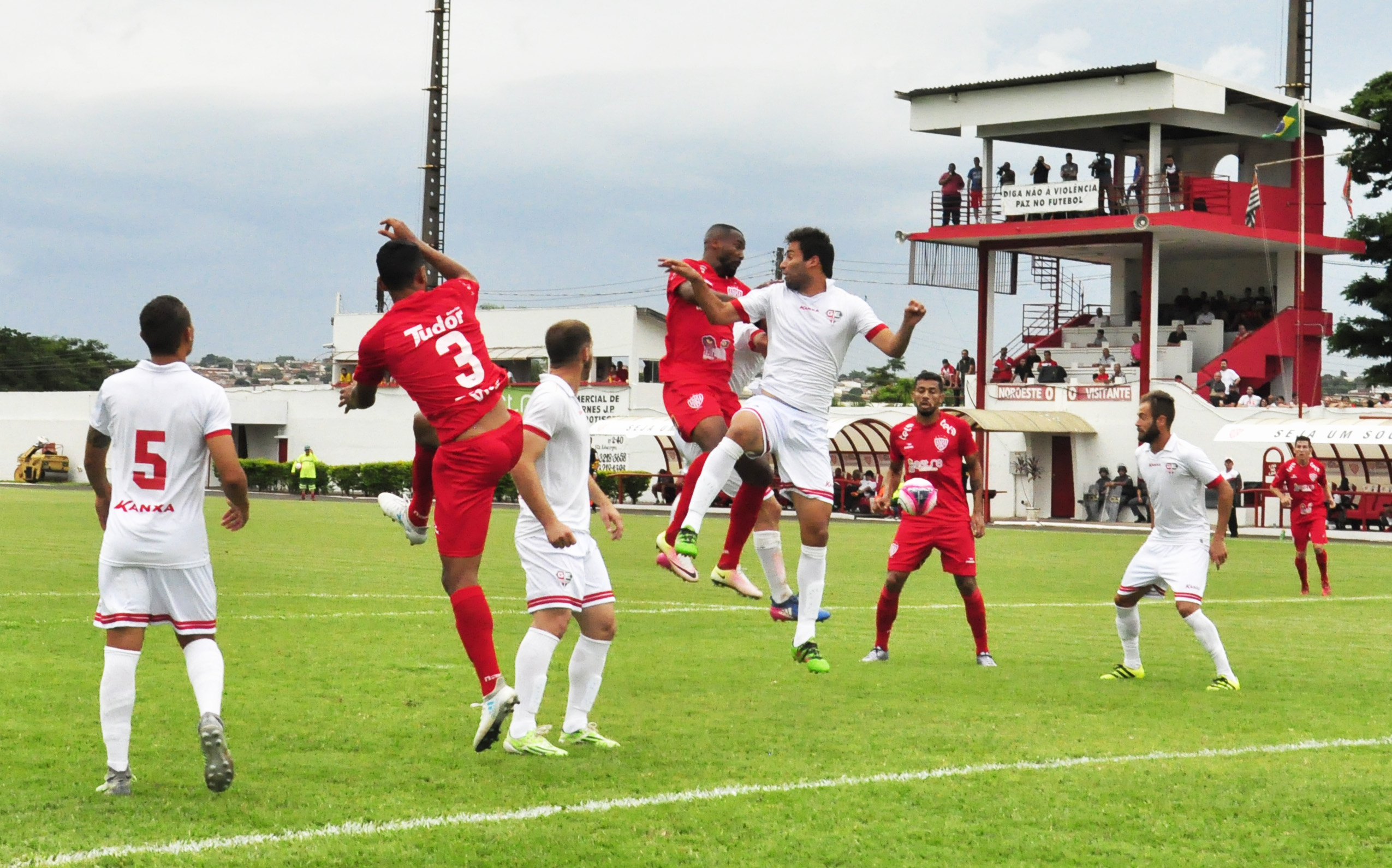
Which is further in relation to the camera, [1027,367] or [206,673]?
[1027,367]

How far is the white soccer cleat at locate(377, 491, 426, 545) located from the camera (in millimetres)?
9828

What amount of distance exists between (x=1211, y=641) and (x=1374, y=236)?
48.0 m

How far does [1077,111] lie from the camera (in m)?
49.9

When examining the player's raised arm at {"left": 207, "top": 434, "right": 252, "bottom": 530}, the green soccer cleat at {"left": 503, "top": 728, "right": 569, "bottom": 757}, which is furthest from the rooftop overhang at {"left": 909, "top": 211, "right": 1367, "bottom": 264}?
the player's raised arm at {"left": 207, "top": 434, "right": 252, "bottom": 530}

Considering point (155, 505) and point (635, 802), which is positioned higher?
point (155, 505)

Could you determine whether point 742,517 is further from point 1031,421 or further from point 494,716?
point 1031,421

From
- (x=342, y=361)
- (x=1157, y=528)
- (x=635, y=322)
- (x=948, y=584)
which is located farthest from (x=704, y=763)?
(x=342, y=361)

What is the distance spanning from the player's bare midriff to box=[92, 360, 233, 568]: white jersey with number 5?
1.46 meters

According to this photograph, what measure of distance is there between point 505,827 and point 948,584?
1516cm

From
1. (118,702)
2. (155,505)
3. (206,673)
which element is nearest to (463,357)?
(155,505)

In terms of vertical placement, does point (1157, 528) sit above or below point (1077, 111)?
below

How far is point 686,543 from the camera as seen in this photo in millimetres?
10141

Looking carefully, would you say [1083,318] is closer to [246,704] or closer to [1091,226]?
[1091,226]

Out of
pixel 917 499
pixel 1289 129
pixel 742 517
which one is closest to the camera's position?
pixel 742 517
